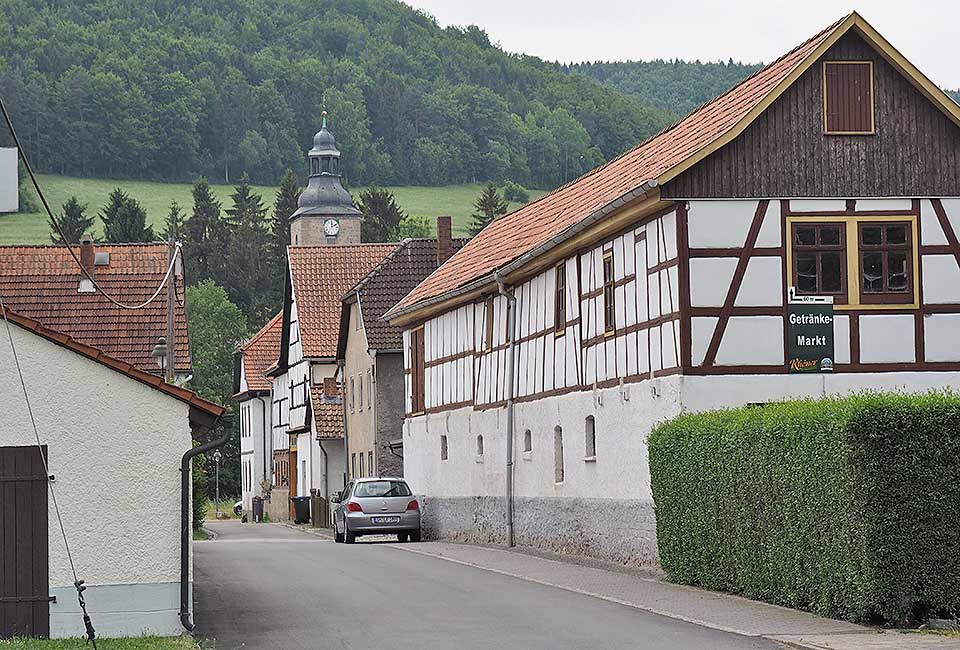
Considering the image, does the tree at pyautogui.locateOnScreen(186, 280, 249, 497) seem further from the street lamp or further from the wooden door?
the wooden door

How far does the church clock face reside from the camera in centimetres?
10962

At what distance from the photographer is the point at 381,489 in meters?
39.5

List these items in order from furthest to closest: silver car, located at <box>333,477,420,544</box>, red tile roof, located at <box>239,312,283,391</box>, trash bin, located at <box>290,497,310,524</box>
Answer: red tile roof, located at <box>239,312,283,391</box> < trash bin, located at <box>290,497,310,524</box> < silver car, located at <box>333,477,420,544</box>

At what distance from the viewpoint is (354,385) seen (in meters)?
55.9

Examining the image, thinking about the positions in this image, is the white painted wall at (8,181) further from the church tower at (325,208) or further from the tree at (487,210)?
the tree at (487,210)

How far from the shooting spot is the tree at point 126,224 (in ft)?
359

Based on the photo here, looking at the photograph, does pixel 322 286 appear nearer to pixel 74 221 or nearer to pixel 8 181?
pixel 74 221

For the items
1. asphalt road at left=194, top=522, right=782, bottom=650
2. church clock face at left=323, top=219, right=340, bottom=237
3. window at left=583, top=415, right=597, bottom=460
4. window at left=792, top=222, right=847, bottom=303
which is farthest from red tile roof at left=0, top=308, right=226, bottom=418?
church clock face at left=323, top=219, right=340, bottom=237

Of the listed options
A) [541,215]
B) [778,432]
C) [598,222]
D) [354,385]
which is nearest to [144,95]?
[354,385]

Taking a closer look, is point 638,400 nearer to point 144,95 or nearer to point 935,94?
point 935,94

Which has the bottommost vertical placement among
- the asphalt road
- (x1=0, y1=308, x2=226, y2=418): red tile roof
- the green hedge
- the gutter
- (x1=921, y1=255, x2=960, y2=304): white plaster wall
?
the asphalt road

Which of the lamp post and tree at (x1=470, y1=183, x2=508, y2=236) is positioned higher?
tree at (x1=470, y1=183, x2=508, y2=236)

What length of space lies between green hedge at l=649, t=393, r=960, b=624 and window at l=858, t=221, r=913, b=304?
532cm

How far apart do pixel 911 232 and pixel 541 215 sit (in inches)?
553
